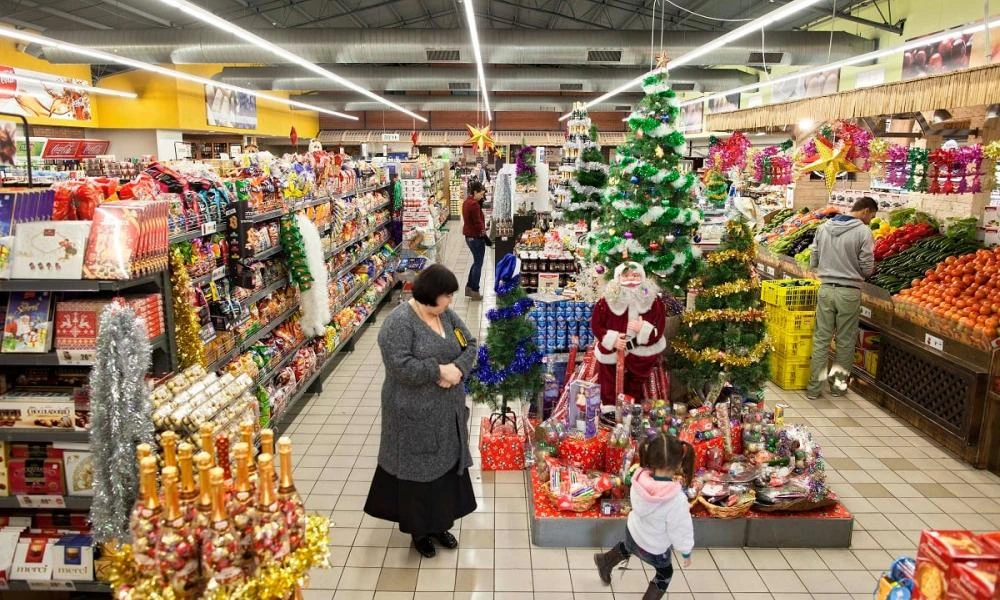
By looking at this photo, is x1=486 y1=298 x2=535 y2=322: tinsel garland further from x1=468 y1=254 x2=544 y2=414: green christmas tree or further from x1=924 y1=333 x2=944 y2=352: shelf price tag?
x1=924 y1=333 x2=944 y2=352: shelf price tag

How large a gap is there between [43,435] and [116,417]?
26.4 inches

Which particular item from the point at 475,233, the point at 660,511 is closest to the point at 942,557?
the point at 660,511

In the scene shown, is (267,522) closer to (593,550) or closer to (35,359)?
(35,359)

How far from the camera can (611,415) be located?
475 centimetres

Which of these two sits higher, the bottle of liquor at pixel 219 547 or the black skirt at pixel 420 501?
the bottle of liquor at pixel 219 547

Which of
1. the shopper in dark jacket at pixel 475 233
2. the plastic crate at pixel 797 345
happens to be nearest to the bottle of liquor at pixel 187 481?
the plastic crate at pixel 797 345

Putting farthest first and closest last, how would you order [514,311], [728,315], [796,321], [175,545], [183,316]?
[796,321] → [728,315] → [514,311] → [183,316] → [175,545]

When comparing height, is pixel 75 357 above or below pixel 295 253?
below

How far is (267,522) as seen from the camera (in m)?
2.11

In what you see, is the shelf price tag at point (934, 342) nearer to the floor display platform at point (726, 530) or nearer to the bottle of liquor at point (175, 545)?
the floor display platform at point (726, 530)

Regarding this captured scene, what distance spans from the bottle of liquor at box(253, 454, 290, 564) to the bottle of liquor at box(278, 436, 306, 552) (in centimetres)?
3

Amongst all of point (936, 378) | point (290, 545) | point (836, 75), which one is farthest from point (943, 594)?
point (836, 75)

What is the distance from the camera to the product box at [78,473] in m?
2.98

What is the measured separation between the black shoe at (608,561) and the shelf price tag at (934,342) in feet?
11.6
